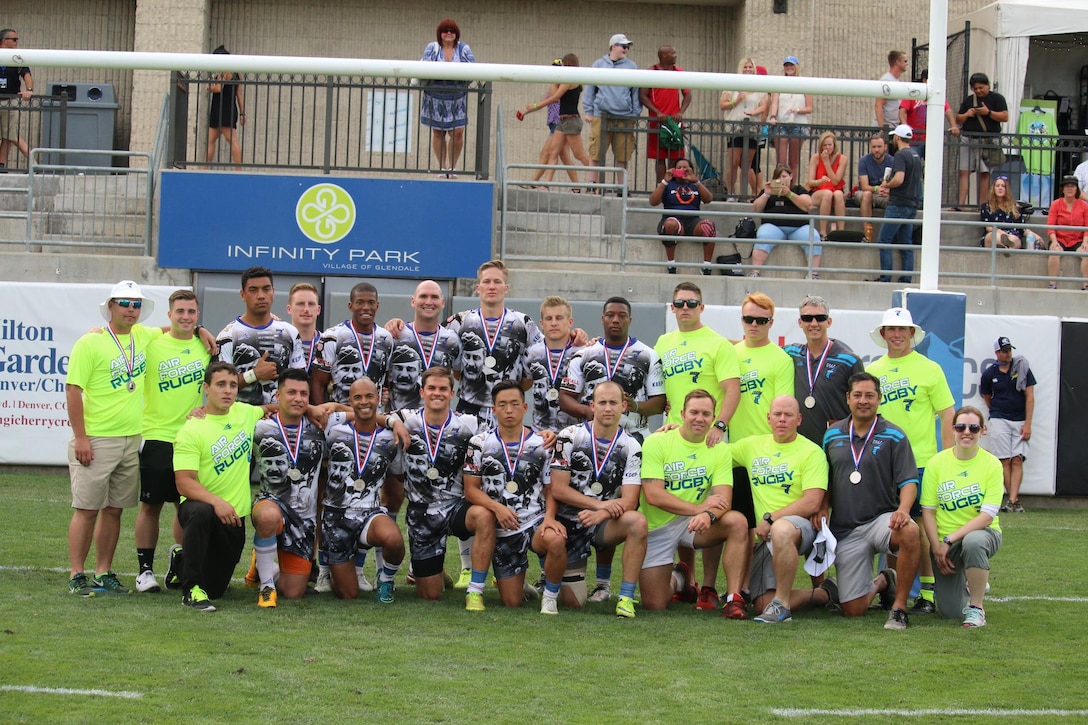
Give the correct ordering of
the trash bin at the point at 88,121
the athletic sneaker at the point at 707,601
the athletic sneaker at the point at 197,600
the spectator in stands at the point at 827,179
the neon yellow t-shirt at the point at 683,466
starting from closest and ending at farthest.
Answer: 1. the athletic sneaker at the point at 197,600
2. the neon yellow t-shirt at the point at 683,466
3. the athletic sneaker at the point at 707,601
4. the spectator in stands at the point at 827,179
5. the trash bin at the point at 88,121

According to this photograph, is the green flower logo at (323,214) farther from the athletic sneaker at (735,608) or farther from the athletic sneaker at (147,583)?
the athletic sneaker at (735,608)

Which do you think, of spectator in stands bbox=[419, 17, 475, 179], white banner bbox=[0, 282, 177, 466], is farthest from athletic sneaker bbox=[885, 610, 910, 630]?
spectator in stands bbox=[419, 17, 475, 179]

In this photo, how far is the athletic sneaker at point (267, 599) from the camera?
Result: 7793 mm

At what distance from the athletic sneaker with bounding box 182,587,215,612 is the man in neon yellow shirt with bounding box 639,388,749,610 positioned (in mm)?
2514

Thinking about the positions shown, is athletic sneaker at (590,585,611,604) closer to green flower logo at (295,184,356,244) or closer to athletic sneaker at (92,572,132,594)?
athletic sneaker at (92,572,132,594)

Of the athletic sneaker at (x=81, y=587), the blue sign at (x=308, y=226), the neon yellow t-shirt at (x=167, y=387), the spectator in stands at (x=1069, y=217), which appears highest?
the spectator in stands at (x=1069, y=217)

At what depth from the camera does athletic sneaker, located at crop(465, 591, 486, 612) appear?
26.1 feet

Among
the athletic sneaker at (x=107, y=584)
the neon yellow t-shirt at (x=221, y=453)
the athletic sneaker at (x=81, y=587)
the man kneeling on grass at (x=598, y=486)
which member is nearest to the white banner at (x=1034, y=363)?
the man kneeling on grass at (x=598, y=486)

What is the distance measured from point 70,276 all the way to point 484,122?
485cm

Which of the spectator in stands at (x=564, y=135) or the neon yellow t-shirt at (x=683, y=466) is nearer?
the neon yellow t-shirt at (x=683, y=466)

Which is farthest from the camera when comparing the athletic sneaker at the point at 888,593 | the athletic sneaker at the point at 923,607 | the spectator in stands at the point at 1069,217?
the spectator in stands at the point at 1069,217

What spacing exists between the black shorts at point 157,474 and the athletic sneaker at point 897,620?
4232mm

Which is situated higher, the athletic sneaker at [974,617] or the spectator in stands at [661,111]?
the spectator in stands at [661,111]

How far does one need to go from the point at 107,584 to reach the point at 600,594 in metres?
2.95
